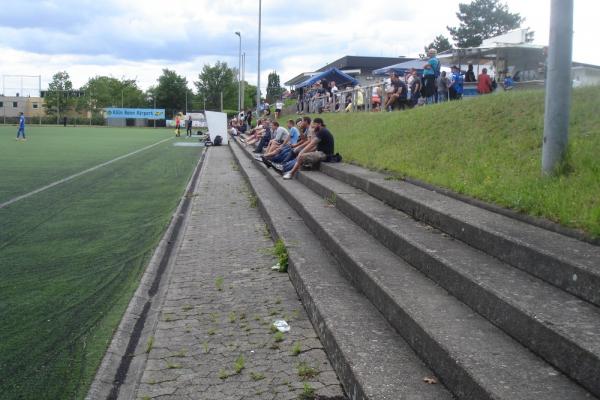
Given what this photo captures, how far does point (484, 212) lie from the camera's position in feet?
19.5

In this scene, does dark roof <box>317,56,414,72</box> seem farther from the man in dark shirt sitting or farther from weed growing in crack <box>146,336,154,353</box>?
weed growing in crack <box>146,336,154,353</box>

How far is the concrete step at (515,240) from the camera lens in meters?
3.84

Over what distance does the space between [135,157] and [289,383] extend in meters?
22.3

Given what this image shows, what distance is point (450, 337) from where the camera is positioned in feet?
12.0

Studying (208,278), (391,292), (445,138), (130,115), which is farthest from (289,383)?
(130,115)

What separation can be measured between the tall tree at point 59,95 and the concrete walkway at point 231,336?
107383 millimetres

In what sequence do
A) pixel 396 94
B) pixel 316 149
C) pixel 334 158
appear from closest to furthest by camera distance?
pixel 334 158
pixel 316 149
pixel 396 94

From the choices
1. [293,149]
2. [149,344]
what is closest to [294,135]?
[293,149]

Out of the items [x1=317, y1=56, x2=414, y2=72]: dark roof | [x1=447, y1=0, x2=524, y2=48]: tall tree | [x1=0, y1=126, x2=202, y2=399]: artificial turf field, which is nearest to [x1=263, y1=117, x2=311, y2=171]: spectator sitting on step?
[x1=0, y1=126, x2=202, y2=399]: artificial turf field

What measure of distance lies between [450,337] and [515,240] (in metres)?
1.29

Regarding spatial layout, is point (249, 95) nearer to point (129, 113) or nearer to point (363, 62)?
point (129, 113)

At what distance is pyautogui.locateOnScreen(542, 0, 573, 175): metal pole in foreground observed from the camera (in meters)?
5.98

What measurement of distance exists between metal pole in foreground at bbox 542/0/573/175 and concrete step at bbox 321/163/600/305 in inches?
38.2

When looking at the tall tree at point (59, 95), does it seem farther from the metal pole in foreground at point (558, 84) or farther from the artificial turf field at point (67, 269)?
the metal pole in foreground at point (558, 84)
